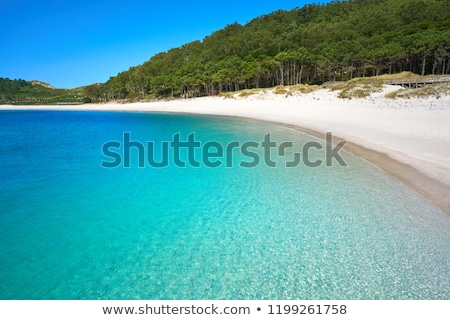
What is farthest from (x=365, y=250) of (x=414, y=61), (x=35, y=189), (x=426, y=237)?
(x=414, y=61)

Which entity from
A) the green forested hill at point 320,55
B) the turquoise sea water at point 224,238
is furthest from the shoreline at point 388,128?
the green forested hill at point 320,55

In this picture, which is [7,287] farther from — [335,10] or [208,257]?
[335,10]

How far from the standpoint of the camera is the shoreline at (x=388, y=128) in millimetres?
9219

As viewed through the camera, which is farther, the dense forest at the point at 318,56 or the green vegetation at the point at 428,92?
the dense forest at the point at 318,56

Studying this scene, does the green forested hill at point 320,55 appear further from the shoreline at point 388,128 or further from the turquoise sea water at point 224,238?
the turquoise sea water at point 224,238

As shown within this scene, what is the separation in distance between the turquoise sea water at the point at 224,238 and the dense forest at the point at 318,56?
53819 mm

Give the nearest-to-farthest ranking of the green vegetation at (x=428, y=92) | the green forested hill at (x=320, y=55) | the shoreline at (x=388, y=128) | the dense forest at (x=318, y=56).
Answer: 1. the shoreline at (x=388, y=128)
2. the green vegetation at (x=428, y=92)
3. the green forested hill at (x=320, y=55)
4. the dense forest at (x=318, y=56)

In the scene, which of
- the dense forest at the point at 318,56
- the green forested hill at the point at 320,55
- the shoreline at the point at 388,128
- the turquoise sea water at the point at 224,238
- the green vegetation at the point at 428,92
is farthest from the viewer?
the dense forest at the point at 318,56

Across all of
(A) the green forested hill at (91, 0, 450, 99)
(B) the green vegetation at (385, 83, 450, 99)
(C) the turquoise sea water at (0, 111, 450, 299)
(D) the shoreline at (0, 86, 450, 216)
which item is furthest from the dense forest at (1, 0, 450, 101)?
(C) the turquoise sea water at (0, 111, 450, 299)

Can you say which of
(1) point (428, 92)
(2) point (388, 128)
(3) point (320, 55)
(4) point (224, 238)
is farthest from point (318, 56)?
(4) point (224, 238)
